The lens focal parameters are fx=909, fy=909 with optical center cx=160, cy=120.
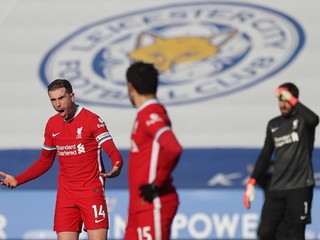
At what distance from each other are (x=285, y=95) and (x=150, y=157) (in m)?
2.36

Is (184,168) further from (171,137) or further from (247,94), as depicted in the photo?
(171,137)

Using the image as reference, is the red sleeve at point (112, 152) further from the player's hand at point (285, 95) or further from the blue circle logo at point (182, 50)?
the blue circle logo at point (182, 50)

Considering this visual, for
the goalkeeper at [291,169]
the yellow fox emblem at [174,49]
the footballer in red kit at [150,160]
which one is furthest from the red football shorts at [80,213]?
the yellow fox emblem at [174,49]

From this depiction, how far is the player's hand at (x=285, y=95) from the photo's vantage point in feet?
23.4

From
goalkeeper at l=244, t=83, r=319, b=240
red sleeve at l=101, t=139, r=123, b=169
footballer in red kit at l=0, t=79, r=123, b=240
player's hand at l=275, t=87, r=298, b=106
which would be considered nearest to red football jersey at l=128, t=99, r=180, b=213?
red sleeve at l=101, t=139, r=123, b=169

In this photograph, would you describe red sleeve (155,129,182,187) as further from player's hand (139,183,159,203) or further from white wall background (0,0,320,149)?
white wall background (0,0,320,149)

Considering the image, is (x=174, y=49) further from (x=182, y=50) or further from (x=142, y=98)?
(x=142, y=98)

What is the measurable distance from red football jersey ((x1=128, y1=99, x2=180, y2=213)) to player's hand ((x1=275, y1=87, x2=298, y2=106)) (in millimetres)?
2218

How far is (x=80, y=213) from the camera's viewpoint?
22.5ft

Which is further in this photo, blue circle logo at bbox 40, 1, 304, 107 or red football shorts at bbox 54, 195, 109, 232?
blue circle logo at bbox 40, 1, 304, 107

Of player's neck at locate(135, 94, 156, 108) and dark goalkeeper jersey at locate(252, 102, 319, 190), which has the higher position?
player's neck at locate(135, 94, 156, 108)

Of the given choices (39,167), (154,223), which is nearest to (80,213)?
(39,167)

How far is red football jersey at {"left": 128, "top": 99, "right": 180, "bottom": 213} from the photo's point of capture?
5016 millimetres

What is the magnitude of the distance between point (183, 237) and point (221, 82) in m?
4.49
